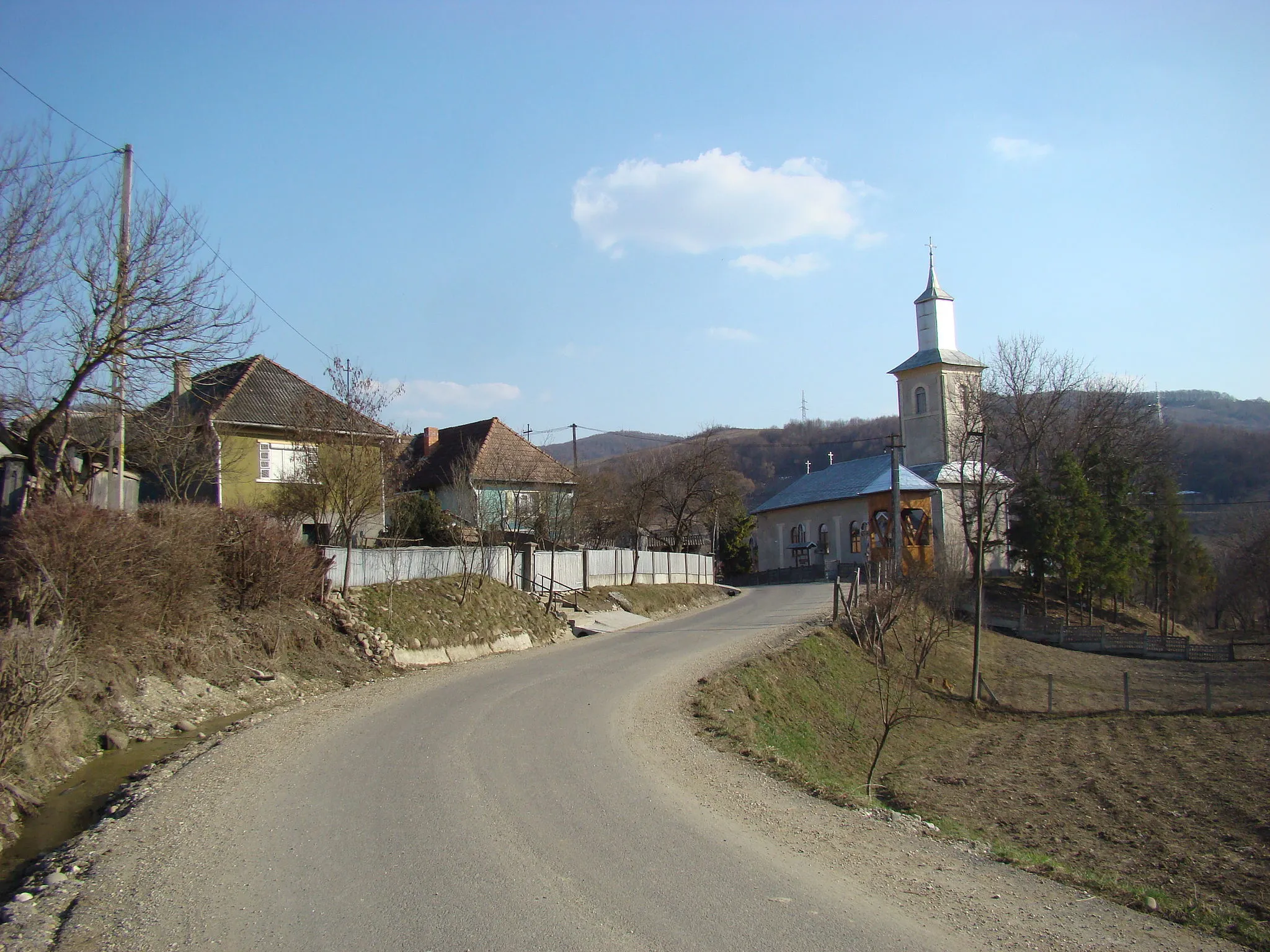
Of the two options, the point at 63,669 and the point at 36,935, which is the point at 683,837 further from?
the point at 63,669

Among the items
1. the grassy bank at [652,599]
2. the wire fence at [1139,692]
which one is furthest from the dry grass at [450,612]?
the wire fence at [1139,692]

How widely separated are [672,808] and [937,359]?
53321 millimetres

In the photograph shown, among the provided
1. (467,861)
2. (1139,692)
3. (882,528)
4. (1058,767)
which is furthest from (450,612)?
(882,528)

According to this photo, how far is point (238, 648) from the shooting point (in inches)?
617

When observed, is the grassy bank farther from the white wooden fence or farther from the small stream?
the small stream

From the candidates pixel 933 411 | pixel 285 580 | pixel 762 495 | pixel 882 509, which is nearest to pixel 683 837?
pixel 285 580

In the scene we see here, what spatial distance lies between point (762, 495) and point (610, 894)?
324 ft

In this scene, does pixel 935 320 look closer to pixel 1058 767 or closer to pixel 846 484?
pixel 846 484

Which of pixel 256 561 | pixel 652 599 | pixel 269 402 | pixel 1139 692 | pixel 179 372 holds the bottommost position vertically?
pixel 1139 692

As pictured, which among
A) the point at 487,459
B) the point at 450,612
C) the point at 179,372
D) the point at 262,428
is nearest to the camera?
the point at 179,372

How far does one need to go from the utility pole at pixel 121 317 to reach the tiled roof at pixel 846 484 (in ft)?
137

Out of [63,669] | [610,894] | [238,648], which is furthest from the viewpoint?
[238,648]

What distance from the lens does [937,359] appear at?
187 ft

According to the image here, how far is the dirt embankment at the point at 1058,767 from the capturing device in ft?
34.2
